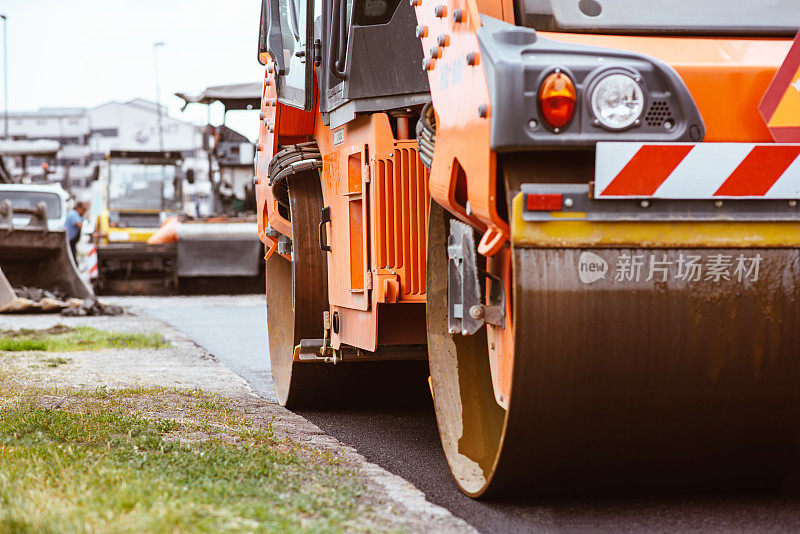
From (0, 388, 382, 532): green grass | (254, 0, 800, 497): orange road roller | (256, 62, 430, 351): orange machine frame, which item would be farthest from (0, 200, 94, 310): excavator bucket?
(254, 0, 800, 497): orange road roller

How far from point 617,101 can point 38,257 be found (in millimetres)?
14319

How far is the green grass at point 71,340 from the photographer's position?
32.8ft

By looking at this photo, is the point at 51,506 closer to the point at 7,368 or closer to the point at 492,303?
the point at 492,303

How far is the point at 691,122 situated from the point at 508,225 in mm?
555

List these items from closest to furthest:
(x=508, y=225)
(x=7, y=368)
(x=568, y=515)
Result: 1. (x=508, y=225)
2. (x=568, y=515)
3. (x=7, y=368)

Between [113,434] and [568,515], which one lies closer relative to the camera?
[568,515]

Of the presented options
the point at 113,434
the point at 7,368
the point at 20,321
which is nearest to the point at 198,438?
the point at 113,434

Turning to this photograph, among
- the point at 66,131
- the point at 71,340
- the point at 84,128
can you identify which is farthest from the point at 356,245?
the point at 66,131

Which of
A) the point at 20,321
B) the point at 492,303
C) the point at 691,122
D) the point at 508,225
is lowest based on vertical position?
the point at 20,321

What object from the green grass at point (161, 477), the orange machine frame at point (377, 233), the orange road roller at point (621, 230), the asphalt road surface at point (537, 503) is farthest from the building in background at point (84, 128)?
the orange road roller at point (621, 230)

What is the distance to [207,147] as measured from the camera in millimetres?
22219

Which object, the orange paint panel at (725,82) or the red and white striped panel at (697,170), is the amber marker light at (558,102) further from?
the orange paint panel at (725,82)

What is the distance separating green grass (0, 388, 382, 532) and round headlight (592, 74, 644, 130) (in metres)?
1.27

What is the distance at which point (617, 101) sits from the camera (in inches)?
124
